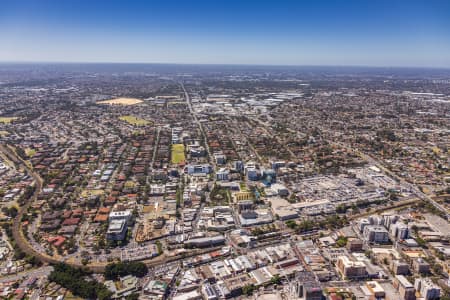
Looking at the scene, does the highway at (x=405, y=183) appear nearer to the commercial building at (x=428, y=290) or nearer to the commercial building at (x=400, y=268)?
the commercial building at (x=400, y=268)

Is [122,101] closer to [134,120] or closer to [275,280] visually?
[134,120]

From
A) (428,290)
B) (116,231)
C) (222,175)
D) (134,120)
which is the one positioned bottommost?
(428,290)

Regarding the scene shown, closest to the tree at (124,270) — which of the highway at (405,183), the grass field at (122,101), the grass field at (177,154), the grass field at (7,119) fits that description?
the grass field at (177,154)

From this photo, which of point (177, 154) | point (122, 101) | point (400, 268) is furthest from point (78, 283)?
point (122, 101)

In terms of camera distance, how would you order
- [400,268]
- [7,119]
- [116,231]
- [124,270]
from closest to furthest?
[124,270], [400,268], [116,231], [7,119]

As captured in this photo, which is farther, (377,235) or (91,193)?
(91,193)

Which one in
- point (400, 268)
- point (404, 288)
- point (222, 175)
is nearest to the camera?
point (404, 288)

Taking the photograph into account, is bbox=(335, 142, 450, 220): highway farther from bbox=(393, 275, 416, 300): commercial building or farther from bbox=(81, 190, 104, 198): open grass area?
bbox=(81, 190, 104, 198): open grass area
